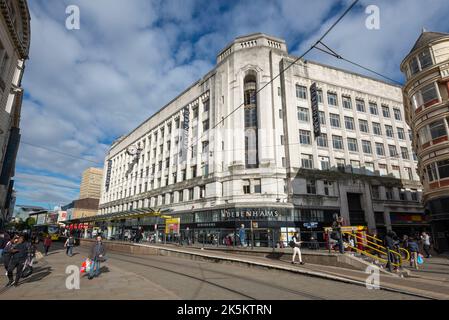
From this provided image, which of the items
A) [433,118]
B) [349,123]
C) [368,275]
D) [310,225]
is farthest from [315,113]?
[368,275]

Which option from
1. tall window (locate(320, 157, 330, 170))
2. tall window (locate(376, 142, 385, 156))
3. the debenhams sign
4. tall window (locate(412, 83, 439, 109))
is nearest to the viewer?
tall window (locate(412, 83, 439, 109))

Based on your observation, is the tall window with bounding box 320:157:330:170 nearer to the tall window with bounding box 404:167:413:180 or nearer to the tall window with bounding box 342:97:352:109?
the tall window with bounding box 342:97:352:109

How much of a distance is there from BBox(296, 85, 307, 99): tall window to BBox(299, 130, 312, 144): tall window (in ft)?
17.3

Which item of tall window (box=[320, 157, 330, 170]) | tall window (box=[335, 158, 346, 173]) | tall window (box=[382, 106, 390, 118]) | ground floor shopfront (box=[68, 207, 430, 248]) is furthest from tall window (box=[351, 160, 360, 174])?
tall window (box=[382, 106, 390, 118])

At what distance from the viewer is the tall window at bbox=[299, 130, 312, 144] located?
121 feet

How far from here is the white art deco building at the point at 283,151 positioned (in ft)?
111

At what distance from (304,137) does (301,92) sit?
6.98 meters

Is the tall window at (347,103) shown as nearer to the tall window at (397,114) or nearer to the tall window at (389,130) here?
the tall window at (389,130)

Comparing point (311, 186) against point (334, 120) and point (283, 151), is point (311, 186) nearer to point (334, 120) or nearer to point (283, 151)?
point (283, 151)

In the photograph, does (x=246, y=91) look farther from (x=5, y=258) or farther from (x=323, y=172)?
(x=5, y=258)

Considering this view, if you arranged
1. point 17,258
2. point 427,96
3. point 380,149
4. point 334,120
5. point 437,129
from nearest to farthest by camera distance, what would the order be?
point 17,258
point 437,129
point 427,96
point 334,120
point 380,149

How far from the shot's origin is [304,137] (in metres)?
37.2

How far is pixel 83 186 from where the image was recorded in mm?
182750
